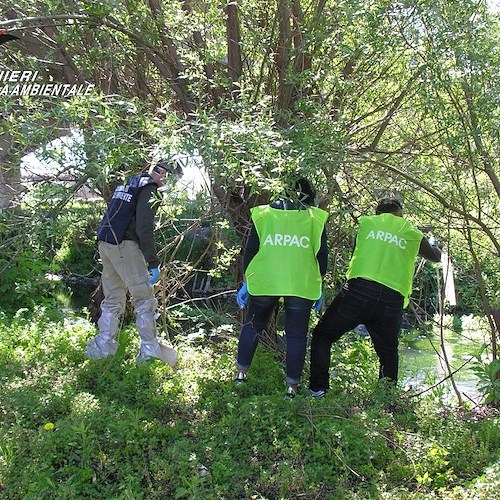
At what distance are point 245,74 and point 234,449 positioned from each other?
2.98m

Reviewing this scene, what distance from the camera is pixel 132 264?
5051mm

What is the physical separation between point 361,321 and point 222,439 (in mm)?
1413

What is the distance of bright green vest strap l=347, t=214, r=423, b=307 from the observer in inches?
183

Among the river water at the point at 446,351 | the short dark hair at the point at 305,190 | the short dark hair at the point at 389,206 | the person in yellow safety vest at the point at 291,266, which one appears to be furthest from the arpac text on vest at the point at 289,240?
the river water at the point at 446,351

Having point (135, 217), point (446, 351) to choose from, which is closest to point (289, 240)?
point (135, 217)

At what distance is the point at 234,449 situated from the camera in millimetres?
3805

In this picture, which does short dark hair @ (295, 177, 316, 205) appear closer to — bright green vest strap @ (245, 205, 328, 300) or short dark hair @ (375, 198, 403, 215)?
bright green vest strap @ (245, 205, 328, 300)

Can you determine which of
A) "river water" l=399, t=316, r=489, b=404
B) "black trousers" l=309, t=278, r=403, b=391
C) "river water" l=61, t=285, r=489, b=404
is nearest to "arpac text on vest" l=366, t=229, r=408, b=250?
"black trousers" l=309, t=278, r=403, b=391

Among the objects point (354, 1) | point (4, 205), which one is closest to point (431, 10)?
point (354, 1)

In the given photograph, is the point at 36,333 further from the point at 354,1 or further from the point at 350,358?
the point at 354,1

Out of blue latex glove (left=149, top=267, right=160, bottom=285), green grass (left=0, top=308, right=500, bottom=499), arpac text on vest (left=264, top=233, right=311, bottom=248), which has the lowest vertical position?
green grass (left=0, top=308, right=500, bottom=499)

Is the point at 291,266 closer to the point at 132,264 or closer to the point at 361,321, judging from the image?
the point at 361,321

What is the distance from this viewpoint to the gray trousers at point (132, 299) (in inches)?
199

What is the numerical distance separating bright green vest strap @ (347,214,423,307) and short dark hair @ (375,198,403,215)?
8cm
